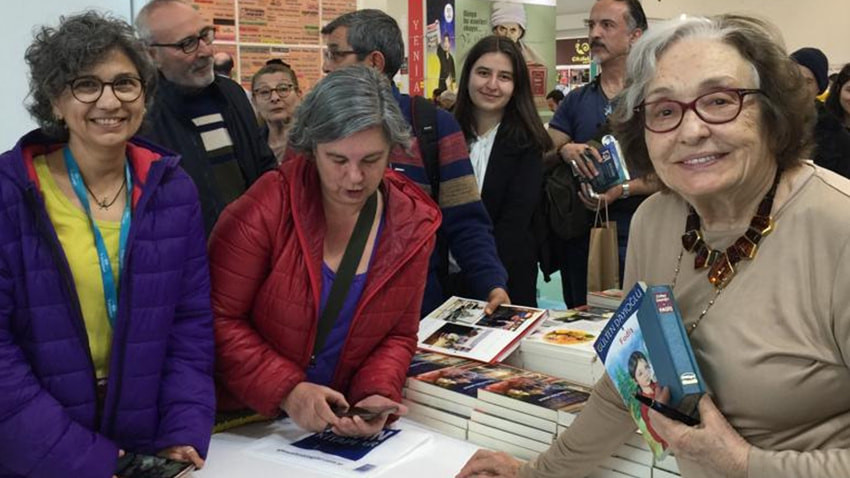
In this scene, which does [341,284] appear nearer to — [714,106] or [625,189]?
[714,106]

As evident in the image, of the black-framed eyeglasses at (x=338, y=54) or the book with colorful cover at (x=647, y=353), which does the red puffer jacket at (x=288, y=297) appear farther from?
the black-framed eyeglasses at (x=338, y=54)

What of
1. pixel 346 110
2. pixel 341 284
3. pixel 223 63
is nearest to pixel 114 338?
pixel 341 284

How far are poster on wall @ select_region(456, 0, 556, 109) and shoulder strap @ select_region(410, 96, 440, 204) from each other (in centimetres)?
260

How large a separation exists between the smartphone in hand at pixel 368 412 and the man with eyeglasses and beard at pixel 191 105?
100 centimetres

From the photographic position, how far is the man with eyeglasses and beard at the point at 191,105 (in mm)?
2381

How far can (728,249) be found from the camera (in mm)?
1166

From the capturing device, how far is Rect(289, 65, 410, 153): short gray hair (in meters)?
1.65

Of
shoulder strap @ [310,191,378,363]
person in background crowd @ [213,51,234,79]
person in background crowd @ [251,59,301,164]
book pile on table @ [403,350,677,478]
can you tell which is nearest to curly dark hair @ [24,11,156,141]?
shoulder strap @ [310,191,378,363]

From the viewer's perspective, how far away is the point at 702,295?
1.20 meters

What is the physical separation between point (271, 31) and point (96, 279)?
9.41ft

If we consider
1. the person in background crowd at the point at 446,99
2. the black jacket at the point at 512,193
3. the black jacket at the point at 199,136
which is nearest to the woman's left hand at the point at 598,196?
the black jacket at the point at 512,193

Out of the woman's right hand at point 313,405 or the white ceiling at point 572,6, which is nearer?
the woman's right hand at point 313,405

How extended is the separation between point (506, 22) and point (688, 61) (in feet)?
14.7

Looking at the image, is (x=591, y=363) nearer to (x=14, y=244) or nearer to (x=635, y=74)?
(x=635, y=74)
